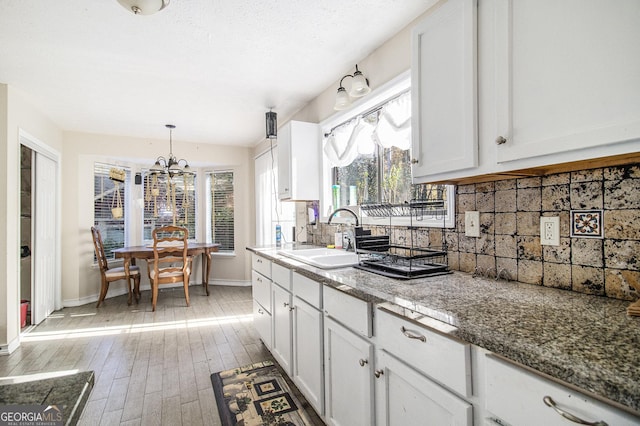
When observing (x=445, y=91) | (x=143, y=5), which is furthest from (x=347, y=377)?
(x=143, y=5)

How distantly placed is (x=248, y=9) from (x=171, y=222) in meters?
4.43

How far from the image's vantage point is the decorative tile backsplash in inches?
41.4

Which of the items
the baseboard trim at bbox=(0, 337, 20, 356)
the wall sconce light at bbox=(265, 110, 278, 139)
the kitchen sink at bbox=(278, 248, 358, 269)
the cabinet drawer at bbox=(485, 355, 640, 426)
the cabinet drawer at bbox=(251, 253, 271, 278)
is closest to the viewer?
the cabinet drawer at bbox=(485, 355, 640, 426)

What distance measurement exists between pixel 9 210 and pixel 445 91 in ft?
12.1

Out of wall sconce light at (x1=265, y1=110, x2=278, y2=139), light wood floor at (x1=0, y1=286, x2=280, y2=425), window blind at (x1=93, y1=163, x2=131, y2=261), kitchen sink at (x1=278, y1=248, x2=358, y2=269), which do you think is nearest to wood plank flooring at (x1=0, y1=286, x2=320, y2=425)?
light wood floor at (x1=0, y1=286, x2=280, y2=425)

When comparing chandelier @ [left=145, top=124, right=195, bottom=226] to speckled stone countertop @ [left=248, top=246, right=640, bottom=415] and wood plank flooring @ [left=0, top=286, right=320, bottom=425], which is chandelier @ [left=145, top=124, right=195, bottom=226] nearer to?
wood plank flooring @ [left=0, top=286, right=320, bottom=425]

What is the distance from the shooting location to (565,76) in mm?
948

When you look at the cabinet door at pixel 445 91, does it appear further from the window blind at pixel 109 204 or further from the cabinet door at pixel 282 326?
the window blind at pixel 109 204

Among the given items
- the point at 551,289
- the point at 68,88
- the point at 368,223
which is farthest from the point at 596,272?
the point at 68,88

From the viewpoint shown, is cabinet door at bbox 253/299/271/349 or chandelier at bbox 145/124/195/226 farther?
chandelier at bbox 145/124/195/226

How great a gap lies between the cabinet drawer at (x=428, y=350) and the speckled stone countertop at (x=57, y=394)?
2.90 feet

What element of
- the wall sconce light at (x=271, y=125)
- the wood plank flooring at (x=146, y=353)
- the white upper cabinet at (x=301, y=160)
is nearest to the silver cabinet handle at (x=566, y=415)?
the wood plank flooring at (x=146, y=353)

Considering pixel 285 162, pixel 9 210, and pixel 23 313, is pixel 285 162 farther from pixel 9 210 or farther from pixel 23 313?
pixel 23 313

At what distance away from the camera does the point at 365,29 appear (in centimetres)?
204
